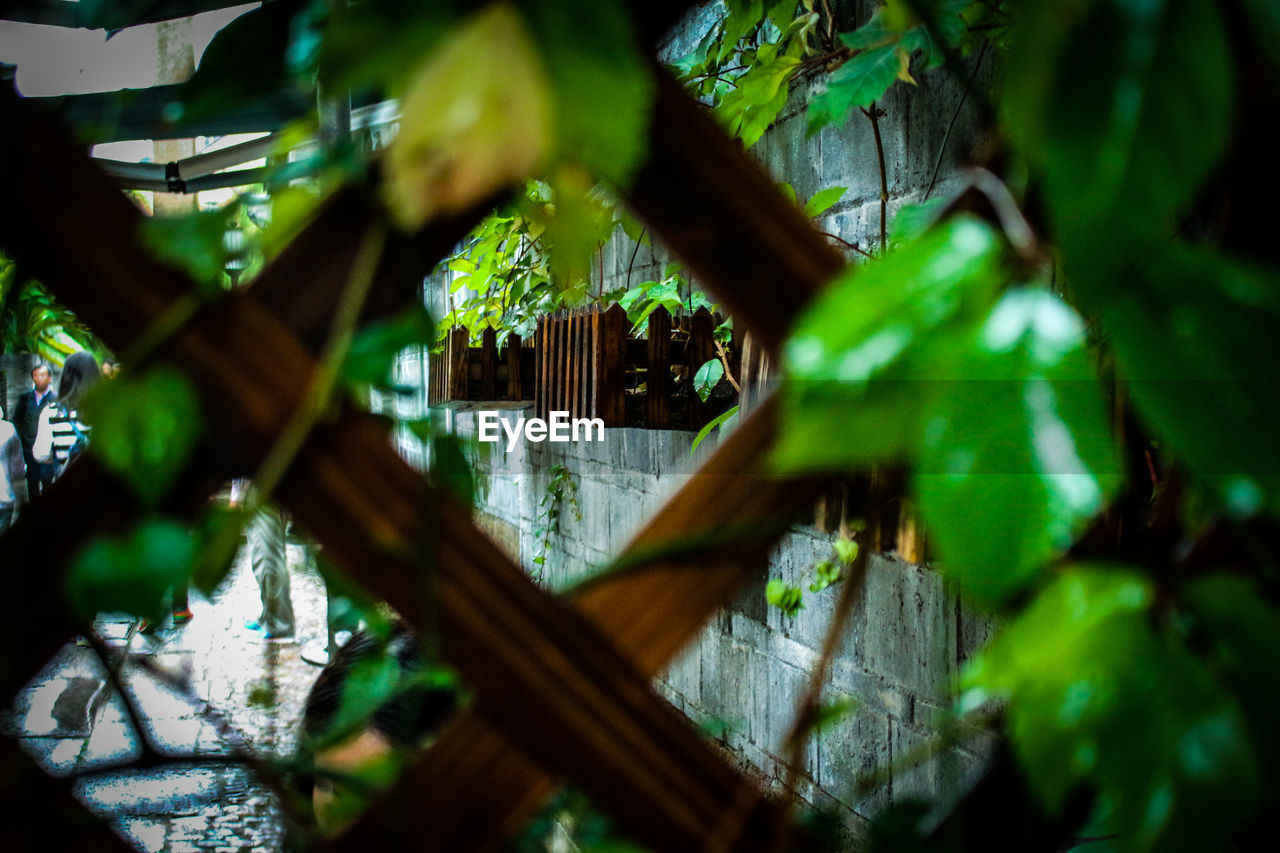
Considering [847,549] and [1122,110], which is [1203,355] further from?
[847,549]

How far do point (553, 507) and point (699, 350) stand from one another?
6.89 feet

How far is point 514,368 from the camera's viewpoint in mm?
2432

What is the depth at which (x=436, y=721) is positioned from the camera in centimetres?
122

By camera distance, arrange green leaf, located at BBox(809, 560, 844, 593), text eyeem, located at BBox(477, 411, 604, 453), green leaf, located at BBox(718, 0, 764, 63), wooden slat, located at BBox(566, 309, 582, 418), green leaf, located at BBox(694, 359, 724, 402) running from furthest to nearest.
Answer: text eyeem, located at BBox(477, 411, 604, 453)
wooden slat, located at BBox(566, 309, 582, 418)
green leaf, located at BBox(694, 359, 724, 402)
green leaf, located at BBox(809, 560, 844, 593)
green leaf, located at BBox(718, 0, 764, 63)

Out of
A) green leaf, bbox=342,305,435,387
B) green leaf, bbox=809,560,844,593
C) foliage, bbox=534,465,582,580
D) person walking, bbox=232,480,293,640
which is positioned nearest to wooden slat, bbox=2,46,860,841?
green leaf, bbox=342,305,435,387

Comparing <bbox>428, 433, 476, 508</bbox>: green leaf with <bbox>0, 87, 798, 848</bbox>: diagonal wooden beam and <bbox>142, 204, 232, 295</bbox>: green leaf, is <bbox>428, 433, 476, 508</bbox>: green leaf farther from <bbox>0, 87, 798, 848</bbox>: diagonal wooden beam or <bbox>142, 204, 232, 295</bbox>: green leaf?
<bbox>142, 204, 232, 295</bbox>: green leaf

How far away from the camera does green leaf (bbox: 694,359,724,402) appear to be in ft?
5.90

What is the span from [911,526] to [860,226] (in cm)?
100

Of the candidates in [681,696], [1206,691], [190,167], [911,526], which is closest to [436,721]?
[911,526]

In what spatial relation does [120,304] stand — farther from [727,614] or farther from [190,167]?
[190,167]

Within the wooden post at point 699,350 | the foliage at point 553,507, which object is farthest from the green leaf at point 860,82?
the foliage at point 553,507

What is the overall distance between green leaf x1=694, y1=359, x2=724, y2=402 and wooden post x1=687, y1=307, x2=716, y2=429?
9 centimetres

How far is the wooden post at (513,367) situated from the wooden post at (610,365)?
52 cm

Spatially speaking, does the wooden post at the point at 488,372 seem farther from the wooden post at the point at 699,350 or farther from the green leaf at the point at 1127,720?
the green leaf at the point at 1127,720
